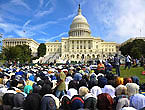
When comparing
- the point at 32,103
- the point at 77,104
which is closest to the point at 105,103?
the point at 77,104

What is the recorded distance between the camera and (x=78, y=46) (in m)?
90.9

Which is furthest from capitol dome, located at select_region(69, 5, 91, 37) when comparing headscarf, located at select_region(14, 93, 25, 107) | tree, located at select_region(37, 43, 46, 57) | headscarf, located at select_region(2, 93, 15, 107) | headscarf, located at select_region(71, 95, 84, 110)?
headscarf, located at select_region(71, 95, 84, 110)

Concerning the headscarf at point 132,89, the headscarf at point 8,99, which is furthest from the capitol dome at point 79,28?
the headscarf at point 8,99

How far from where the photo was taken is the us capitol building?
82.6 meters

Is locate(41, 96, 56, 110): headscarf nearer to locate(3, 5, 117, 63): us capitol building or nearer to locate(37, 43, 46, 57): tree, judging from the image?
locate(3, 5, 117, 63): us capitol building

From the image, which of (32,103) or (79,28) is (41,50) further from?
(32,103)

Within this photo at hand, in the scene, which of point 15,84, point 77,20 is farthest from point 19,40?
point 15,84

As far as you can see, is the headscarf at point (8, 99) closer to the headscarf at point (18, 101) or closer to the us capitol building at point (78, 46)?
the headscarf at point (18, 101)

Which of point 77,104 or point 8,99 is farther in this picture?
point 8,99

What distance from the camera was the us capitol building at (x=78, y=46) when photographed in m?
82.6

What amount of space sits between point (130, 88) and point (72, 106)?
9.38 ft

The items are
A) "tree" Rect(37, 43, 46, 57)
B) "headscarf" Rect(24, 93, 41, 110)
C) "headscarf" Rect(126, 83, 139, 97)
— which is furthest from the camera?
"tree" Rect(37, 43, 46, 57)

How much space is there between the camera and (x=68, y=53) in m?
84.5

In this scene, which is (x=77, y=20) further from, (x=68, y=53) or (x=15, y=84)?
(x=15, y=84)
